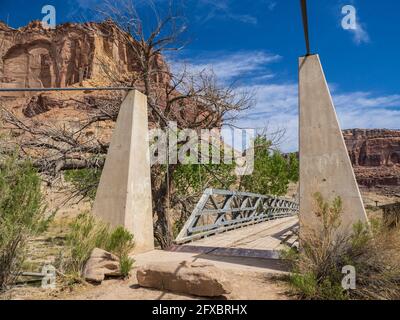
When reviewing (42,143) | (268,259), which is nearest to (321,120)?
(268,259)

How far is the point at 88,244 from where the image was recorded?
484 centimetres

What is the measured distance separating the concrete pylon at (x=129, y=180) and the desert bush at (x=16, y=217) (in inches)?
68.0

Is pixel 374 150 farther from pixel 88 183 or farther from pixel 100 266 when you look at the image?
pixel 100 266

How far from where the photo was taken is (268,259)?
6.02 meters

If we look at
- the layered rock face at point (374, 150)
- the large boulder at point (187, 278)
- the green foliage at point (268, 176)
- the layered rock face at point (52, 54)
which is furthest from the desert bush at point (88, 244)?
the layered rock face at point (374, 150)

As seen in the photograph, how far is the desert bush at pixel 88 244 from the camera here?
467cm

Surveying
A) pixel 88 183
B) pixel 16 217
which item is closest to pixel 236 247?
pixel 16 217

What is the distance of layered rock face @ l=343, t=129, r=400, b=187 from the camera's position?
118613 millimetres

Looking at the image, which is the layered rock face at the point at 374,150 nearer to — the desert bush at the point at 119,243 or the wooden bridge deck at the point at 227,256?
the wooden bridge deck at the point at 227,256

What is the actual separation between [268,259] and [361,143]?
463 feet

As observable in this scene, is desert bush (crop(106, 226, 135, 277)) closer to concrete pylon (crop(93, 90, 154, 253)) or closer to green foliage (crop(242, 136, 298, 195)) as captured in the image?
concrete pylon (crop(93, 90, 154, 253))

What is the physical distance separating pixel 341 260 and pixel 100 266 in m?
3.27

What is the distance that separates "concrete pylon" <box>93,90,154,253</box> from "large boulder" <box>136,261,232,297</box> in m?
1.82

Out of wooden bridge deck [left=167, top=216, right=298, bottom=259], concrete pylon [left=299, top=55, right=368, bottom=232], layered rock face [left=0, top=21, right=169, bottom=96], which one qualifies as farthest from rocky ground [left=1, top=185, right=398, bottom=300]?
layered rock face [left=0, top=21, right=169, bottom=96]
